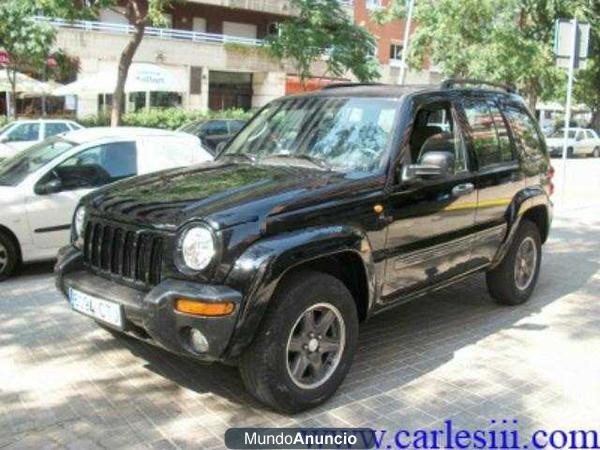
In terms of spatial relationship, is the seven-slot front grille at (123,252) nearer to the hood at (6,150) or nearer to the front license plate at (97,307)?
the front license plate at (97,307)

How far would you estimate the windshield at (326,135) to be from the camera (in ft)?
15.9

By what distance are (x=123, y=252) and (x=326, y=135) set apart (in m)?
1.66

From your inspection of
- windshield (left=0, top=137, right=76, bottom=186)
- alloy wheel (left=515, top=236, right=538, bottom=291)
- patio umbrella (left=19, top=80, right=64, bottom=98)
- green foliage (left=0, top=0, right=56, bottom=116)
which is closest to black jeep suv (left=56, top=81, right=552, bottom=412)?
alloy wheel (left=515, top=236, right=538, bottom=291)

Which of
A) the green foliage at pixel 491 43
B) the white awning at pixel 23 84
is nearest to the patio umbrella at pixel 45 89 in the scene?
the white awning at pixel 23 84

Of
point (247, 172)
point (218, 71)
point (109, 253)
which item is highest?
point (218, 71)

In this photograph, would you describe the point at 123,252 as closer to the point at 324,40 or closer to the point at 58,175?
the point at 58,175

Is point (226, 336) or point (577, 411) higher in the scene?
point (226, 336)

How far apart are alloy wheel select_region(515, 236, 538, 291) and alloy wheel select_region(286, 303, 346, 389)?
2.68m

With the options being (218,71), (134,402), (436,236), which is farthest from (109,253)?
(218,71)

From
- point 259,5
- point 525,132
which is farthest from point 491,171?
point 259,5

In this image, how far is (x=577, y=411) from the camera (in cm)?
433

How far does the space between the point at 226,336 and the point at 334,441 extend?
82 cm

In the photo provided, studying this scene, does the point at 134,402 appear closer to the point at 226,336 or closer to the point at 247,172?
the point at 226,336

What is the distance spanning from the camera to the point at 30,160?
312 inches
